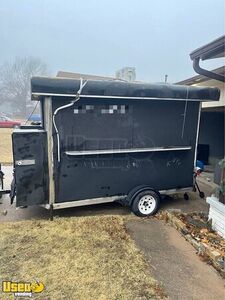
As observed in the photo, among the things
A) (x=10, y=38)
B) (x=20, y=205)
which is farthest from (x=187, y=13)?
(x=10, y=38)

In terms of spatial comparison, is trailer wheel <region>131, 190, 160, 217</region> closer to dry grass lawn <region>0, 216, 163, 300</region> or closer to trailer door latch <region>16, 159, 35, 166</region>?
dry grass lawn <region>0, 216, 163, 300</region>

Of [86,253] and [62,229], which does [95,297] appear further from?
[62,229]

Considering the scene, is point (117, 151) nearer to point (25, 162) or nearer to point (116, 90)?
point (116, 90)

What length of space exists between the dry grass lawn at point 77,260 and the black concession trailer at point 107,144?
0.53m

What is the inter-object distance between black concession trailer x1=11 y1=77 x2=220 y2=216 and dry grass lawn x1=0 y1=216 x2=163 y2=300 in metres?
0.53

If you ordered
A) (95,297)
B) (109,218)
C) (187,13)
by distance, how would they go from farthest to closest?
1. (187,13)
2. (109,218)
3. (95,297)

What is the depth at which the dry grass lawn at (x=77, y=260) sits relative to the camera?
2623 mm

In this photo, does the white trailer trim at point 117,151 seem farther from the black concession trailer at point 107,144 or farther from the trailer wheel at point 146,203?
the trailer wheel at point 146,203

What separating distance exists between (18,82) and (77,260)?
3811 cm

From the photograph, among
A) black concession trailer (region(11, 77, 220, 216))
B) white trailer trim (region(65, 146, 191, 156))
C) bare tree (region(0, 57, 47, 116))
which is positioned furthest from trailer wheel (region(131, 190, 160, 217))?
bare tree (region(0, 57, 47, 116))

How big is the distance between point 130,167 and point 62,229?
152 centimetres

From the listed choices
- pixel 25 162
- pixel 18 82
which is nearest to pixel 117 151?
pixel 25 162

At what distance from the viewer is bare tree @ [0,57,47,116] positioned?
3750 cm

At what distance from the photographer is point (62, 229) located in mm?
3969
